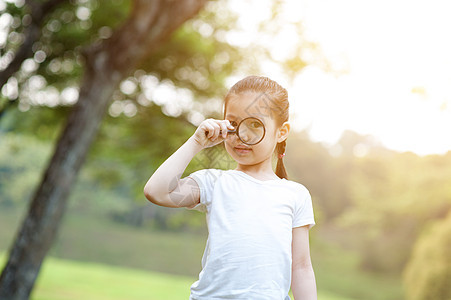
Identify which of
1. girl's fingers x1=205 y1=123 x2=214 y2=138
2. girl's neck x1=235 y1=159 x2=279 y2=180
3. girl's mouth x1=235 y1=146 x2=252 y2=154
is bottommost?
girl's neck x1=235 y1=159 x2=279 y2=180

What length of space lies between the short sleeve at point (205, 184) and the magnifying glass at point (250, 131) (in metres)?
0.17

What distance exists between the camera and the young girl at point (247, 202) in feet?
5.34

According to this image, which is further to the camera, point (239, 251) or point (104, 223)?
point (104, 223)

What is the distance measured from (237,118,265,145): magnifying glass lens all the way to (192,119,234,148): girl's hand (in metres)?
0.05

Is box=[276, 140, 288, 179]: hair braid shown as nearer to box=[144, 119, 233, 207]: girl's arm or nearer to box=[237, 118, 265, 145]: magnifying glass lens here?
box=[237, 118, 265, 145]: magnifying glass lens

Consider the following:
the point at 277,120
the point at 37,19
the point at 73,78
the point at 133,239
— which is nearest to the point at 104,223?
the point at 133,239

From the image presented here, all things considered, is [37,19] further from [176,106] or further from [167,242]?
[167,242]

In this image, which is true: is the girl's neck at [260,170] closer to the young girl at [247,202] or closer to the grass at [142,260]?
the young girl at [247,202]

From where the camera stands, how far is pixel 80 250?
90.3ft

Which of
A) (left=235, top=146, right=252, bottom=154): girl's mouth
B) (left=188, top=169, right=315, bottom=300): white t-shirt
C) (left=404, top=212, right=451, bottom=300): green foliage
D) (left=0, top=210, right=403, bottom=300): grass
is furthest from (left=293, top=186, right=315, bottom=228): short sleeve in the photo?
(left=0, top=210, right=403, bottom=300): grass

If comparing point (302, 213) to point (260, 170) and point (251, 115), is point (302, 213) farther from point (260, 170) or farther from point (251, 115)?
point (251, 115)

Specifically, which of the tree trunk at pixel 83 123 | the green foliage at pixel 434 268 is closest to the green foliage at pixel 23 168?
the tree trunk at pixel 83 123

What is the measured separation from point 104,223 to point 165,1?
27344 millimetres

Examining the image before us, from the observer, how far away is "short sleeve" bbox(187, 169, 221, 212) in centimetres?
174
